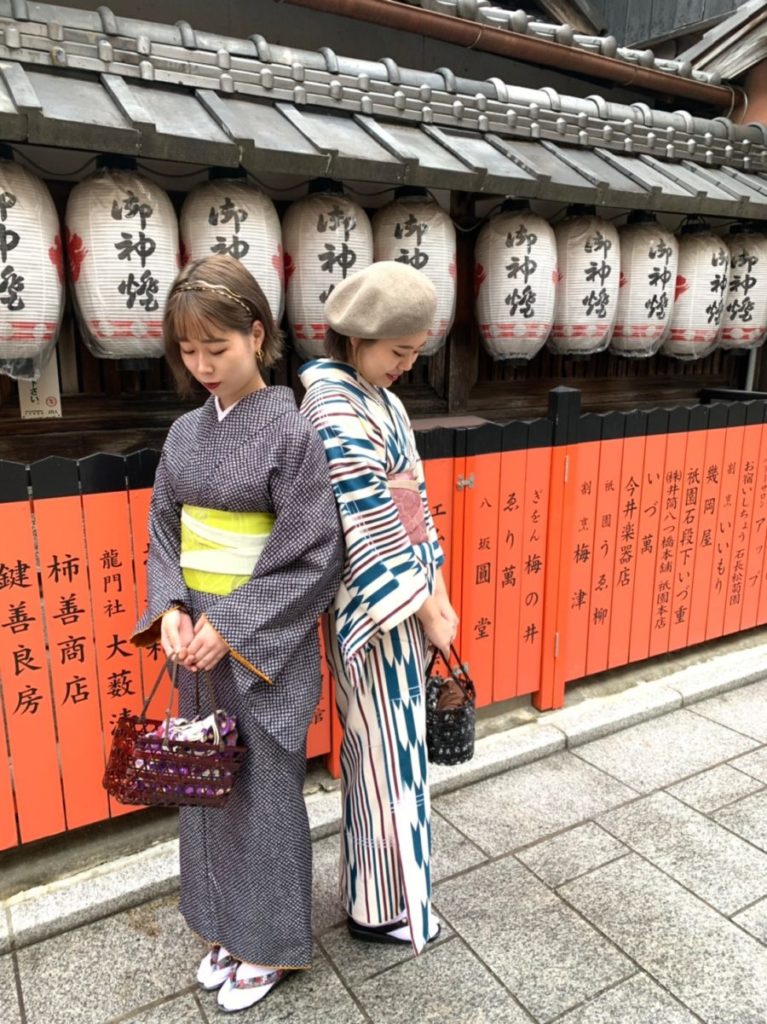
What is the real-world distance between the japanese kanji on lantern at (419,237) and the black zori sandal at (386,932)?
2.70 meters

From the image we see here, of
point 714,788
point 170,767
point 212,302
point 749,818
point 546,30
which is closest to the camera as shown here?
point 212,302

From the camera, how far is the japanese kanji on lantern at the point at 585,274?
4.21 m

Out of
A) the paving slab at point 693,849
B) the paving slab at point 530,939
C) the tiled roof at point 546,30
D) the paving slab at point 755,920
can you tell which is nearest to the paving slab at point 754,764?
the paving slab at point 693,849

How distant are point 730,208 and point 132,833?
4.85 meters

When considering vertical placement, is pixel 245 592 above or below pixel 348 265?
below

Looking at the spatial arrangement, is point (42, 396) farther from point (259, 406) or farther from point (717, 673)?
point (717, 673)

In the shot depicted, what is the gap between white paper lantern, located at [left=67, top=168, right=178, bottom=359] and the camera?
2914 millimetres

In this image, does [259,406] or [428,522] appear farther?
[428,522]

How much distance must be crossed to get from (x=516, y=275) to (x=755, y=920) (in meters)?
3.21

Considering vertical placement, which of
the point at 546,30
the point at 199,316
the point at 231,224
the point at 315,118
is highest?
the point at 546,30

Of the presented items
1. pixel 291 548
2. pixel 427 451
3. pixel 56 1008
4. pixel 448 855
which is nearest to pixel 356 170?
pixel 427 451

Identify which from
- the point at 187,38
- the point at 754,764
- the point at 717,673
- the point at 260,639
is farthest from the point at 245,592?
the point at 717,673

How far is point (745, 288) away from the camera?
16.6 ft

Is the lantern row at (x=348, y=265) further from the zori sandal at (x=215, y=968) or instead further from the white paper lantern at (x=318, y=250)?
the zori sandal at (x=215, y=968)
